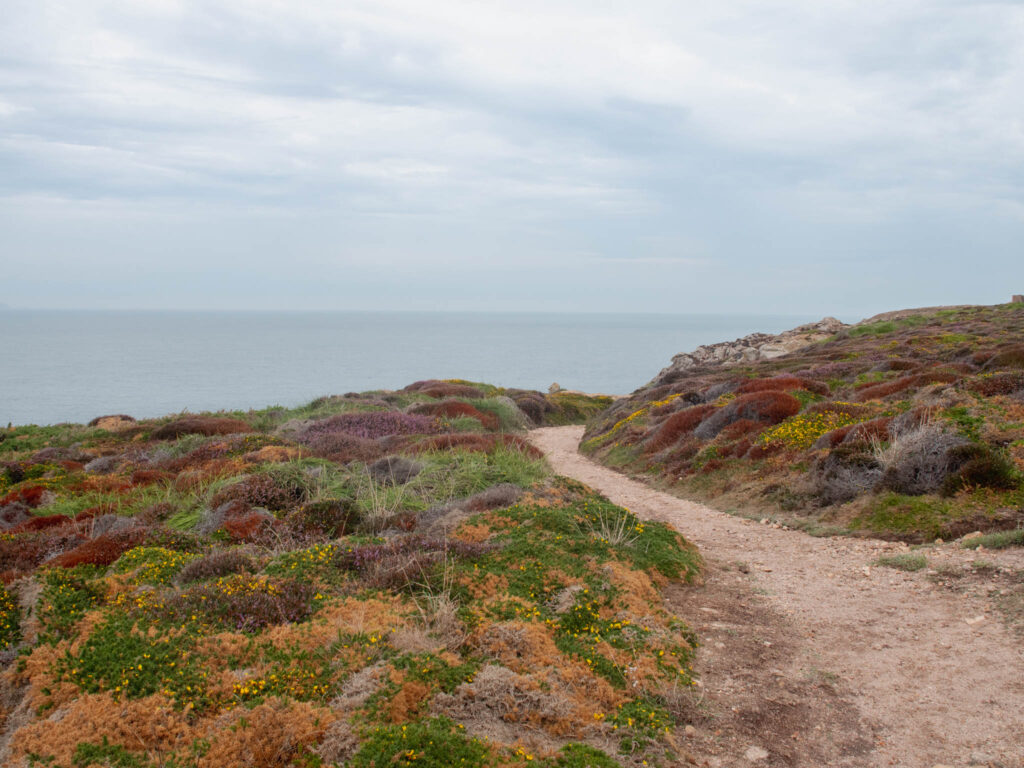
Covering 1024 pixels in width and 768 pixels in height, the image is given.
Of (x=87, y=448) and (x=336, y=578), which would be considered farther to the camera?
(x=87, y=448)

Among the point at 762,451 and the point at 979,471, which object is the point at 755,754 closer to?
the point at 979,471

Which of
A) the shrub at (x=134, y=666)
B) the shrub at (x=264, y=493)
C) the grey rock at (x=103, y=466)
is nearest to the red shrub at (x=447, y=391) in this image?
the grey rock at (x=103, y=466)

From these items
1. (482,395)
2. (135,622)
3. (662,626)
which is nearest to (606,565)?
(662,626)

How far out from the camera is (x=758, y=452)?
14117mm

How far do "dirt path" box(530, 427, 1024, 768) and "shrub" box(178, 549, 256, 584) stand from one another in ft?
14.1

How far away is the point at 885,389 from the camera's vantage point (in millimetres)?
16672

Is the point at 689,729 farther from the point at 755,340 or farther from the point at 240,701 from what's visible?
the point at 755,340

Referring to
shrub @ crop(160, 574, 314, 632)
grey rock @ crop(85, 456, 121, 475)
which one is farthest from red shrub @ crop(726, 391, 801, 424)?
grey rock @ crop(85, 456, 121, 475)

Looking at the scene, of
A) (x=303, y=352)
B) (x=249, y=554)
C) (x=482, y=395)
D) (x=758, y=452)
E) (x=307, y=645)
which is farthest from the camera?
(x=303, y=352)

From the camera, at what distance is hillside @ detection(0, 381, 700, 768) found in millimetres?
4031

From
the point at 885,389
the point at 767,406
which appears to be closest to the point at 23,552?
the point at 767,406

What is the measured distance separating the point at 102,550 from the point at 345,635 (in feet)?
12.5

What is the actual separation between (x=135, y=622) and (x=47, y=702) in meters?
0.81

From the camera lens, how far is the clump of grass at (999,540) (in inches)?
305
